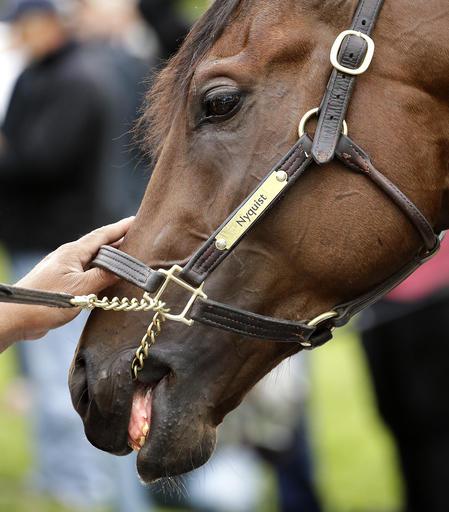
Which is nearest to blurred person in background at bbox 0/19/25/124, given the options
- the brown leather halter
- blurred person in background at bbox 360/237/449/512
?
blurred person in background at bbox 360/237/449/512

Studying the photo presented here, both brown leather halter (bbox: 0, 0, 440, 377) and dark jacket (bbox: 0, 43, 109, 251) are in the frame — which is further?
dark jacket (bbox: 0, 43, 109, 251)

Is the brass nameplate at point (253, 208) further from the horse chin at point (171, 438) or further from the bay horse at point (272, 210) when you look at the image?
the horse chin at point (171, 438)

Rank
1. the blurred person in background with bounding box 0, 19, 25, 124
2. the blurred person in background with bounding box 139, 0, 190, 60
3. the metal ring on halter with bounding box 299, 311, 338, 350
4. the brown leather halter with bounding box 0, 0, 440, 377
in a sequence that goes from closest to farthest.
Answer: the brown leather halter with bounding box 0, 0, 440, 377
the metal ring on halter with bounding box 299, 311, 338, 350
the blurred person in background with bounding box 139, 0, 190, 60
the blurred person in background with bounding box 0, 19, 25, 124

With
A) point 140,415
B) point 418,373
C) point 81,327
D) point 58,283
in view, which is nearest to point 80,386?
point 140,415

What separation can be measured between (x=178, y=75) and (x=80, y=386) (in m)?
0.97

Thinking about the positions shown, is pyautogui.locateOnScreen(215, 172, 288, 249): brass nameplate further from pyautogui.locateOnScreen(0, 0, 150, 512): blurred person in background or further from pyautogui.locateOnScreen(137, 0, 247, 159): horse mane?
pyautogui.locateOnScreen(0, 0, 150, 512): blurred person in background

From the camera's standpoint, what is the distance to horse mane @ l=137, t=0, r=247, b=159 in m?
3.61

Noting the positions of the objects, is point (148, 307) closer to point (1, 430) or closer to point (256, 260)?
point (256, 260)

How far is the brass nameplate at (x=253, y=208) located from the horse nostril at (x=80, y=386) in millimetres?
575

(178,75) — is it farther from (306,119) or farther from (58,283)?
(58,283)

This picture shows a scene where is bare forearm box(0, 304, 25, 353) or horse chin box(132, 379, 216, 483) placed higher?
bare forearm box(0, 304, 25, 353)

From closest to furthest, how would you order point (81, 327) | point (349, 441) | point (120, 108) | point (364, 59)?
point (364, 59) < point (81, 327) < point (120, 108) < point (349, 441)

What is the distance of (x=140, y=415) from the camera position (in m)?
3.56

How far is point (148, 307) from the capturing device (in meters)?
3.49
